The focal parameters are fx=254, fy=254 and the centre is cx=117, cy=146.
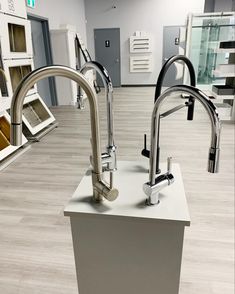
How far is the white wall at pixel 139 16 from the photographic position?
7883 mm

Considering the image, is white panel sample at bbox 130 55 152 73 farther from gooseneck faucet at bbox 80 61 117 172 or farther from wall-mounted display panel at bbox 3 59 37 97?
gooseneck faucet at bbox 80 61 117 172

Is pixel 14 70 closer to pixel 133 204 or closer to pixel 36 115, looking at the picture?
pixel 36 115

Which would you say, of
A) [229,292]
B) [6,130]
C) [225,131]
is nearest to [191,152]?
[225,131]

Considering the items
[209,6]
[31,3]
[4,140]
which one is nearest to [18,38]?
[31,3]

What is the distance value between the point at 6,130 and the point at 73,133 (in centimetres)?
A: 115

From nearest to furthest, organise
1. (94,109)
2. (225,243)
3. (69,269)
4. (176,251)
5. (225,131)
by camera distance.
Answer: (94,109), (176,251), (69,269), (225,243), (225,131)

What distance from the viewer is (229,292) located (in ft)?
4.64

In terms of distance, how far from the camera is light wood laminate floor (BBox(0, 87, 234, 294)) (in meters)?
1.53

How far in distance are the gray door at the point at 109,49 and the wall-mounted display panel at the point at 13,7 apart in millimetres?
5185

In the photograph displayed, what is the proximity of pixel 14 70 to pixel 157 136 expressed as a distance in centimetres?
346

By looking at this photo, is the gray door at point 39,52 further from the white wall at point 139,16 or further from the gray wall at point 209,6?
the gray wall at point 209,6

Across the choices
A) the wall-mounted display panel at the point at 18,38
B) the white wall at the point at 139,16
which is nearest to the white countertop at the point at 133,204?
the wall-mounted display panel at the point at 18,38

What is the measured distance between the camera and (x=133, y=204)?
2.89 feet

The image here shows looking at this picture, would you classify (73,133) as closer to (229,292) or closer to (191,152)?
(191,152)
